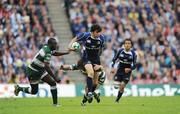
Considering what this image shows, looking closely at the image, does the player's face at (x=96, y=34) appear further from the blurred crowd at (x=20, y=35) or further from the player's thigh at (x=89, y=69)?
the blurred crowd at (x=20, y=35)

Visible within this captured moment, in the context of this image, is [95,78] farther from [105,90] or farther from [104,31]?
[104,31]

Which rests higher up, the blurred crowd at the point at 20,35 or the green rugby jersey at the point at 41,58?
the blurred crowd at the point at 20,35

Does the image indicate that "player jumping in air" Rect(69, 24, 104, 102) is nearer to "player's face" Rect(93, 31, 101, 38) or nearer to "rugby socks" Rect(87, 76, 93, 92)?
"player's face" Rect(93, 31, 101, 38)

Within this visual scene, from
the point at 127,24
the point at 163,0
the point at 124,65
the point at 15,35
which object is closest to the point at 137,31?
the point at 127,24

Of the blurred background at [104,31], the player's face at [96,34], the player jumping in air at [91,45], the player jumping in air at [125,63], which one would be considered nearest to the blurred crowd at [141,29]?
the blurred background at [104,31]

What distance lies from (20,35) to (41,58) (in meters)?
13.7

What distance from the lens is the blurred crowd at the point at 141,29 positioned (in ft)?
132

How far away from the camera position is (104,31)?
1609 inches

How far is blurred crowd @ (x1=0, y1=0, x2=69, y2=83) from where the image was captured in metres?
36.8

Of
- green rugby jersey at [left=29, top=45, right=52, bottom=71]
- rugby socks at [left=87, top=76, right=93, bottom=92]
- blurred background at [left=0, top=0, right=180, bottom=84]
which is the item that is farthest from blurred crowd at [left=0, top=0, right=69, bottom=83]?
rugby socks at [left=87, top=76, right=93, bottom=92]

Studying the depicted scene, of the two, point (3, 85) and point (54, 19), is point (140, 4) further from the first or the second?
point (3, 85)

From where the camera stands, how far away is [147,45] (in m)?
41.4

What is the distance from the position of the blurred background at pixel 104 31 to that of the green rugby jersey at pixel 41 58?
11.7 m

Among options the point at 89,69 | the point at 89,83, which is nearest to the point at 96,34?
the point at 89,69
